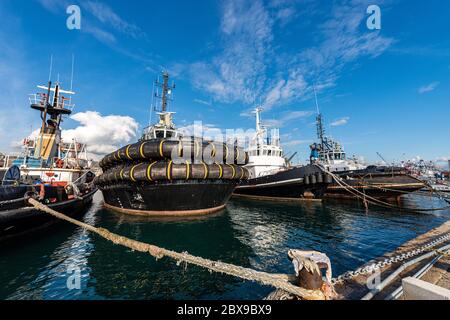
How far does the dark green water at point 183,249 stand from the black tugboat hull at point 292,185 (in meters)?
6.62

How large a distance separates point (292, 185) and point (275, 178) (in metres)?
2.07

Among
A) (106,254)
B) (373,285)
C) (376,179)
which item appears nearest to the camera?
(373,285)

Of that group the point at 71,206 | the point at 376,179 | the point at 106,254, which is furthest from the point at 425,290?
the point at 376,179

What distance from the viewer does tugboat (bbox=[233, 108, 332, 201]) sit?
66.6ft

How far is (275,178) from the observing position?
74.0 feet

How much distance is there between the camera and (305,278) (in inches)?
Answer: 121

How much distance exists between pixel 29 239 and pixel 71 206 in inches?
165

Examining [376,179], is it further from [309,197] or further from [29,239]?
[29,239]

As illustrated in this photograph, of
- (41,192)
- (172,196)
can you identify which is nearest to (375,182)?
(172,196)

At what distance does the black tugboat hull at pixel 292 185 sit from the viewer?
20.0 metres

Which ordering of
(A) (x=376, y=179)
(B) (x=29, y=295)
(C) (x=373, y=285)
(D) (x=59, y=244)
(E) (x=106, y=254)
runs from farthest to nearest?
(A) (x=376, y=179) < (D) (x=59, y=244) < (E) (x=106, y=254) < (B) (x=29, y=295) < (C) (x=373, y=285)

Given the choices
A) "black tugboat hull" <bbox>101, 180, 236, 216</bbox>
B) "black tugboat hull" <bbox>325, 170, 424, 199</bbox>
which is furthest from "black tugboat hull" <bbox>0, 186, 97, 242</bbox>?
"black tugboat hull" <bbox>325, 170, 424, 199</bbox>

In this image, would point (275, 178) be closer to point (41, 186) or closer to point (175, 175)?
point (175, 175)

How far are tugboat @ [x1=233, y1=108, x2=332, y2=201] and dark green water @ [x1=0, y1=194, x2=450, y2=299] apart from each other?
6869 millimetres
